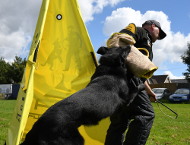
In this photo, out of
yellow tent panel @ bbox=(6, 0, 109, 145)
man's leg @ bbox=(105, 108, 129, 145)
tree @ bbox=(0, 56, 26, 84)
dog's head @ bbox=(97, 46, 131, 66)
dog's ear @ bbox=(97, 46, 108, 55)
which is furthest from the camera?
tree @ bbox=(0, 56, 26, 84)

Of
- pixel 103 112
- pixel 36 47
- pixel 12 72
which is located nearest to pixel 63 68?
pixel 36 47

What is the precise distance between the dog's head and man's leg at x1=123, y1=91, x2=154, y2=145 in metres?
0.58

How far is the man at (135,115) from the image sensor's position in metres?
3.02

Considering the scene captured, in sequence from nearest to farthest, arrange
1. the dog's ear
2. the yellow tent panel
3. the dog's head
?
the dog's head → the dog's ear → the yellow tent panel

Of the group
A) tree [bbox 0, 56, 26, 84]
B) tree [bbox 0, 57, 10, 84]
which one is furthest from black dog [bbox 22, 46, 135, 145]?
tree [bbox 0, 57, 10, 84]

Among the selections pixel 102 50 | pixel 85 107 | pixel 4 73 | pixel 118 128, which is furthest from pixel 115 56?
pixel 4 73

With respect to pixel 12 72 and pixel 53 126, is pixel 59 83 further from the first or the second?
pixel 12 72

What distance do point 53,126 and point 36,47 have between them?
1.24 metres

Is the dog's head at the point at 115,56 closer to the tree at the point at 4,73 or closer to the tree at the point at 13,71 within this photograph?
the tree at the point at 13,71

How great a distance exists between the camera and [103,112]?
2.39 meters

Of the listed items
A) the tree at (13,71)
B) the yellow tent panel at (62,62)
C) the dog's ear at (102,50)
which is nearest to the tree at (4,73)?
the tree at (13,71)

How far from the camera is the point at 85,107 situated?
89.2 inches

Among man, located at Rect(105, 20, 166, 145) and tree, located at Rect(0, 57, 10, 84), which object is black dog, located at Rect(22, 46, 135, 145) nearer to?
man, located at Rect(105, 20, 166, 145)

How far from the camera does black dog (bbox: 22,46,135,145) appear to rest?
2164 mm
